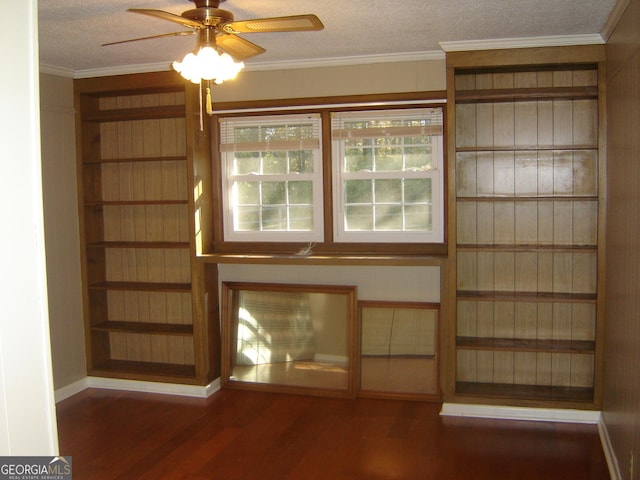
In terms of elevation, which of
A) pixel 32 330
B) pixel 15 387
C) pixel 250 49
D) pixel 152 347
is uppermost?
pixel 250 49

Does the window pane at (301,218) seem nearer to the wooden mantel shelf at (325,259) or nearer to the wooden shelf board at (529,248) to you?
the wooden mantel shelf at (325,259)

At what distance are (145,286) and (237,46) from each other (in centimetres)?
257

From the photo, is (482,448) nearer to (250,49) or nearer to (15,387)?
(250,49)

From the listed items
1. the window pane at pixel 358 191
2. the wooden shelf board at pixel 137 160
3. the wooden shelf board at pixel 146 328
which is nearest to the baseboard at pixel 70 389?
the wooden shelf board at pixel 146 328

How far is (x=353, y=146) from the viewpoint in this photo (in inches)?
192

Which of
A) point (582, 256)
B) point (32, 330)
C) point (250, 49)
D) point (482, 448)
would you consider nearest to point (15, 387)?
point (32, 330)

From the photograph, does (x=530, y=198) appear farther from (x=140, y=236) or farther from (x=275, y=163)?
(x=140, y=236)

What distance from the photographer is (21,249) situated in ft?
4.40

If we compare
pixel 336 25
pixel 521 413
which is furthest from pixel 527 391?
pixel 336 25

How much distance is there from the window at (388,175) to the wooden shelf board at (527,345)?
82cm

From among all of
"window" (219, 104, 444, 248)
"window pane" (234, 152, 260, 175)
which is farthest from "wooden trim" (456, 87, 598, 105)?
"window pane" (234, 152, 260, 175)

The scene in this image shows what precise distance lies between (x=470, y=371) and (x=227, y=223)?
7.56 feet

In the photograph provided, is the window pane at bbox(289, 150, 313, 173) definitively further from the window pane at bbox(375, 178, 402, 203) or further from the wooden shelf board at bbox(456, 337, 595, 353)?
the wooden shelf board at bbox(456, 337, 595, 353)

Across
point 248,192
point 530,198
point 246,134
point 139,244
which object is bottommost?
point 139,244
